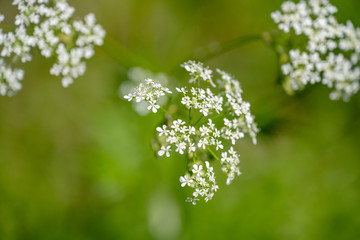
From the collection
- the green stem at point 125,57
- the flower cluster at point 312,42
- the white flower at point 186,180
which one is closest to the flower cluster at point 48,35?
the green stem at point 125,57

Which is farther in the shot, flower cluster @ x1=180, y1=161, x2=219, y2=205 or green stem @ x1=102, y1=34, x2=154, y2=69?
green stem @ x1=102, y1=34, x2=154, y2=69

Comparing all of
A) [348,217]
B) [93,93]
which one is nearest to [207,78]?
[93,93]

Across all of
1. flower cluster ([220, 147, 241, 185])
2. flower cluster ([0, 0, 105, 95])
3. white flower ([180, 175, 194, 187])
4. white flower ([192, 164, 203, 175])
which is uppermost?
flower cluster ([0, 0, 105, 95])

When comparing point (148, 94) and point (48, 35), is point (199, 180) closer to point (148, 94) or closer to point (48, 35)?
point (148, 94)

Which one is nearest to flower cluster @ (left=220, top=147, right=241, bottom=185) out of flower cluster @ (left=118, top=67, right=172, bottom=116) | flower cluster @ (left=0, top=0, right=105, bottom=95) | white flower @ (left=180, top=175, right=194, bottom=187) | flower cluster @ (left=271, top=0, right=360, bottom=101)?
white flower @ (left=180, top=175, right=194, bottom=187)

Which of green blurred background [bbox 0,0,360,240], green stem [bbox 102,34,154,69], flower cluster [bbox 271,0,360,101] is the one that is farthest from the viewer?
green blurred background [bbox 0,0,360,240]

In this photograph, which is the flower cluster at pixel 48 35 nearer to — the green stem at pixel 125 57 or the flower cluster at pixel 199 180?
the green stem at pixel 125 57

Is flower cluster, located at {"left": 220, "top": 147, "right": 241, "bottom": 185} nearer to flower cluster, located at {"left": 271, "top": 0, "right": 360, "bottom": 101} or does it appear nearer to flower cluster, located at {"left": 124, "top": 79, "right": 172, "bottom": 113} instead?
flower cluster, located at {"left": 124, "top": 79, "right": 172, "bottom": 113}

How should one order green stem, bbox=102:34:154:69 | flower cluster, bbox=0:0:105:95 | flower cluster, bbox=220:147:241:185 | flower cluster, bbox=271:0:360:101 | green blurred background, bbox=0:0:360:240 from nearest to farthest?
flower cluster, bbox=220:147:241:185 < flower cluster, bbox=0:0:105:95 < flower cluster, bbox=271:0:360:101 < green stem, bbox=102:34:154:69 < green blurred background, bbox=0:0:360:240
